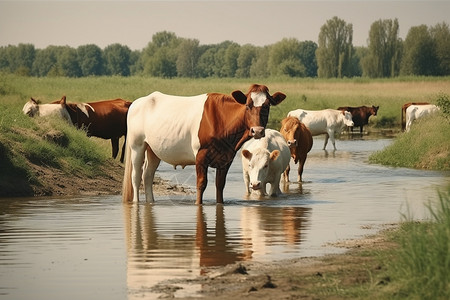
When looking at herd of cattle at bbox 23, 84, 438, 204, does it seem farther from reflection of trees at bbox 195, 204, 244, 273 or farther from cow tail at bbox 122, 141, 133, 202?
reflection of trees at bbox 195, 204, 244, 273

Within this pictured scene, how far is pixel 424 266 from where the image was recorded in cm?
779

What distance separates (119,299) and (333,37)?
139190 mm

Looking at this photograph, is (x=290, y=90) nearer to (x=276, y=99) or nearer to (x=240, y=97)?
(x=276, y=99)

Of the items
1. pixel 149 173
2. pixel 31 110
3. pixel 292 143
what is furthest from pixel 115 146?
pixel 149 173

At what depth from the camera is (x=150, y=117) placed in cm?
1627

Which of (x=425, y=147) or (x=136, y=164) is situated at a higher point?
(x=136, y=164)

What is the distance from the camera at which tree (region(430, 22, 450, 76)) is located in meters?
139

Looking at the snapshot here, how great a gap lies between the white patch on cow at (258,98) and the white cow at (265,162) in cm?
168

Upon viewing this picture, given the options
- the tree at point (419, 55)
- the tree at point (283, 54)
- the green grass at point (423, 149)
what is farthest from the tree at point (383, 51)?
the green grass at point (423, 149)

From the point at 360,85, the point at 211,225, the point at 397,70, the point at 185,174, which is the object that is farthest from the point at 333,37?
the point at 211,225

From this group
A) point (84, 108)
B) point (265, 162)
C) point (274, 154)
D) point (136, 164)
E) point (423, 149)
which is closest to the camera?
point (136, 164)

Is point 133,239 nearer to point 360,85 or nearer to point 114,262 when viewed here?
point 114,262

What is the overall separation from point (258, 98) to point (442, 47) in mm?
128350

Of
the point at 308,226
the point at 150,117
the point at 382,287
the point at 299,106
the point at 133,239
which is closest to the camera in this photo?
the point at 382,287
